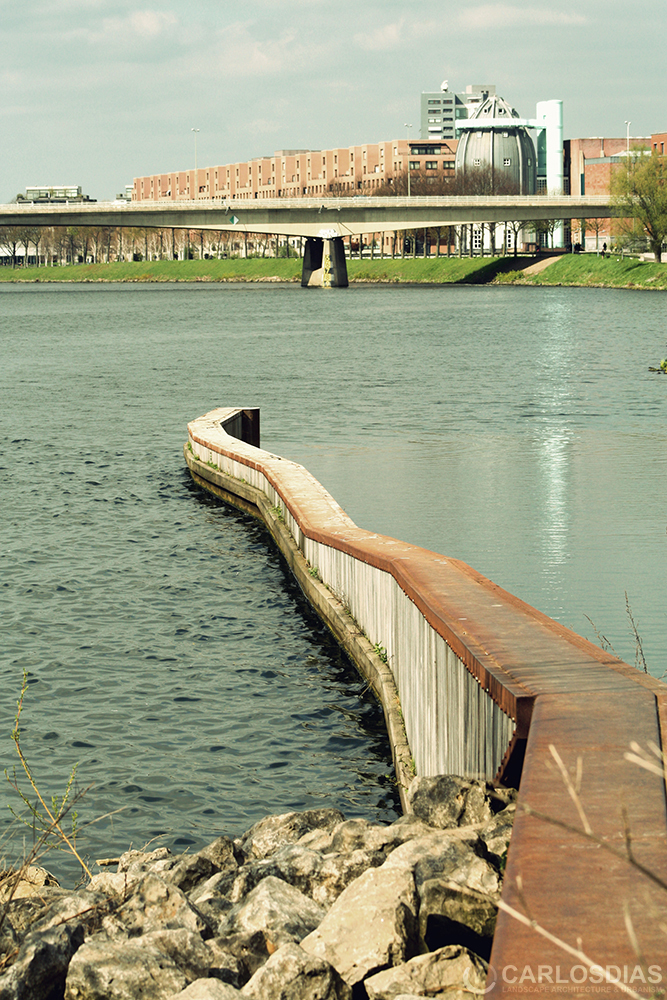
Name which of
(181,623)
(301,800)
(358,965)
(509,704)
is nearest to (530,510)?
(181,623)

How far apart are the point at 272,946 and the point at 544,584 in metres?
9.24

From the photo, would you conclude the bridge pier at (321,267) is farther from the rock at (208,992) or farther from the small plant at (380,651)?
the rock at (208,992)

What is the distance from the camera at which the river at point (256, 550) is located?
393 inches

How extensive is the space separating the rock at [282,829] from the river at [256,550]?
4.01 ft

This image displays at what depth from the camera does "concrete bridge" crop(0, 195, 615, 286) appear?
11025 centimetres

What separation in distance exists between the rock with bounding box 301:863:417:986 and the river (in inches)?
148

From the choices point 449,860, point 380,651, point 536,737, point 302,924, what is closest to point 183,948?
point 302,924

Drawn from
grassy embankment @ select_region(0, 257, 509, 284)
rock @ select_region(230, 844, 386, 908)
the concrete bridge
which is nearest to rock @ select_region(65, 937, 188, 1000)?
rock @ select_region(230, 844, 386, 908)

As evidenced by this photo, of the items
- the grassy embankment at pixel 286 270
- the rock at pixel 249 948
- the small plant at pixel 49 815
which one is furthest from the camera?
the grassy embankment at pixel 286 270

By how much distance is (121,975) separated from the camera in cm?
473

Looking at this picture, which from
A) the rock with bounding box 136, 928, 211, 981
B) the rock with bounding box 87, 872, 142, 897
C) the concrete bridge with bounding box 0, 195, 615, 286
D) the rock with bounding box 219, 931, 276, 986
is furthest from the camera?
the concrete bridge with bounding box 0, 195, 615, 286

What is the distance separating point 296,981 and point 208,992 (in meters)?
0.40

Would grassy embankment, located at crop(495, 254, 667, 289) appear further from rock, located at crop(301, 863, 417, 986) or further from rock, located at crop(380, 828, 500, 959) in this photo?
rock, located at crop(301, 863, 417, 986)

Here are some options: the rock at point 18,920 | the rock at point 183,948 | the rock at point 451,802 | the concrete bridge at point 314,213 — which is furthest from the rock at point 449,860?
the concrete bridge at point 314,213
